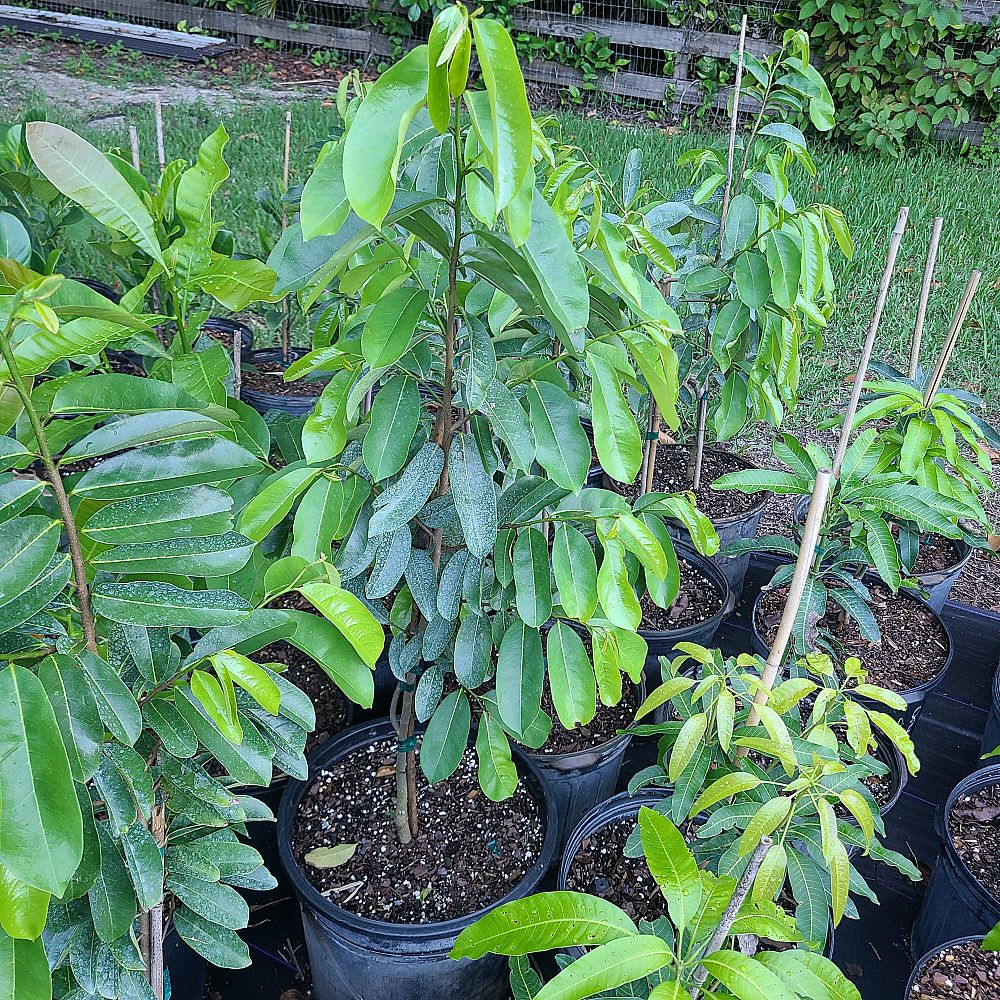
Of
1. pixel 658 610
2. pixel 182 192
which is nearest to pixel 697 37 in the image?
pixel 658 610

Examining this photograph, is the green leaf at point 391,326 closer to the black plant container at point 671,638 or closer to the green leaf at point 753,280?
the green leaf at point 753,280

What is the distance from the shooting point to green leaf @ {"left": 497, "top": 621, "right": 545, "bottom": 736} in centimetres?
120

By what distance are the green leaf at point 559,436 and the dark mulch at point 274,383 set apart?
176cm

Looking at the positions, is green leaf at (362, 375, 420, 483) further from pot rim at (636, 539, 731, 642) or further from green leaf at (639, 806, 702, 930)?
pot rim at (636, 539, 731, 642)

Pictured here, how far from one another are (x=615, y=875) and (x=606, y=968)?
0.80 metres

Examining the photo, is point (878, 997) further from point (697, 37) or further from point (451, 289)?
point (697, 37)

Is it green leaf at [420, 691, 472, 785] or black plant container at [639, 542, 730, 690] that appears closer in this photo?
green leaf at [420, 691, 472, 785]

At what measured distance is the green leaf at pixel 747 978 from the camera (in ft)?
2.57

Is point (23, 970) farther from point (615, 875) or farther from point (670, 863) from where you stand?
point (615, 875)

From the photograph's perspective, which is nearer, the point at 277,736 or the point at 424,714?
the point at 277,736

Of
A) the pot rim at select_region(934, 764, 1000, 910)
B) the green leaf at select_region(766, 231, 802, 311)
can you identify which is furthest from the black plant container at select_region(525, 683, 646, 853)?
the green leaf at select_region(766, 231, 802, 311)

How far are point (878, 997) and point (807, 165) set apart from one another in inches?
64.8

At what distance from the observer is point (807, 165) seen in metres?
1.89

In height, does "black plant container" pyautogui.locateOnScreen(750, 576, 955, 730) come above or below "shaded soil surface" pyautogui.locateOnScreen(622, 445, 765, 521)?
below
